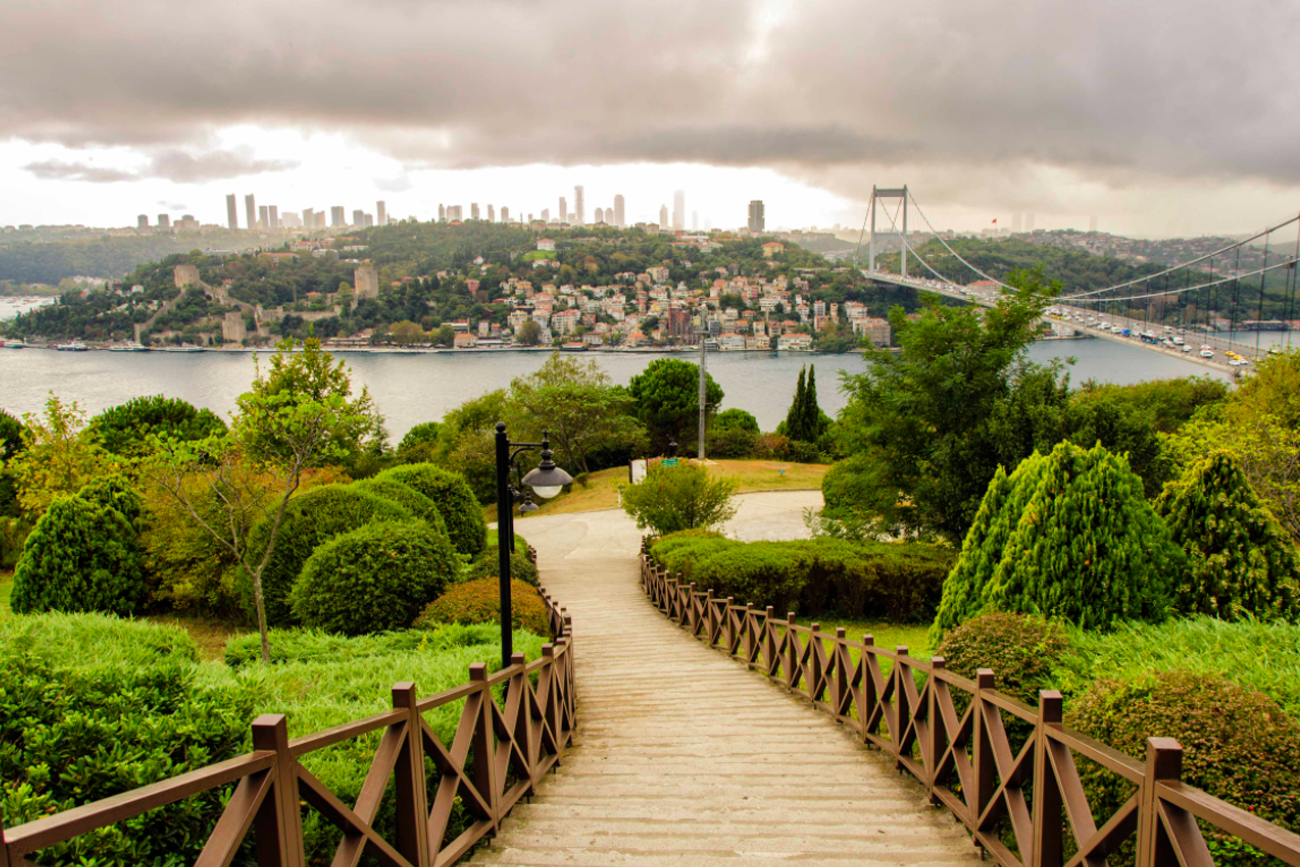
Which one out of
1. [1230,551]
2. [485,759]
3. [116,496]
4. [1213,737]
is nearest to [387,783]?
[485,759]

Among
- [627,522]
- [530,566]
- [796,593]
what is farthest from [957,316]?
[627,522]

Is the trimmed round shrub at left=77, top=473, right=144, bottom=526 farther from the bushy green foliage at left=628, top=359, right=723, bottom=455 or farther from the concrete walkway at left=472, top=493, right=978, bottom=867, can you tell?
the bushy green foliage at left=628, top=359, right=723, bottom=455

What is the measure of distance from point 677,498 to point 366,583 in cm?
1034

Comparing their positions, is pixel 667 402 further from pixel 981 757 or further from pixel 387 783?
pixel 387 783

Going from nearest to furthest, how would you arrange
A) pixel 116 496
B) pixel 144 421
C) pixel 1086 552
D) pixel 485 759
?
pixel 485 759 → pixel 1086 552 → pixel 116 496 → pixel 144 421

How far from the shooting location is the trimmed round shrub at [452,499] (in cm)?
1352

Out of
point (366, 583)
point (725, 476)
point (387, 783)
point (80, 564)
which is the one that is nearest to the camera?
point (387, 783)

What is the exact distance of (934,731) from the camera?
4129 millimetres

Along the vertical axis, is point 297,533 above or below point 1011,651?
below

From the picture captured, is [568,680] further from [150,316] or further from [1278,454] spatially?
[150,316]

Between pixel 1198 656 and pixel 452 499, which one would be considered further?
pixel 452 499

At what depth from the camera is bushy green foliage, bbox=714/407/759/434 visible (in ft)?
136

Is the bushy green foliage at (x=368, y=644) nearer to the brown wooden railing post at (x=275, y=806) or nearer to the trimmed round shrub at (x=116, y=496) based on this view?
the brown wooden railing post at (x=275, y=806)

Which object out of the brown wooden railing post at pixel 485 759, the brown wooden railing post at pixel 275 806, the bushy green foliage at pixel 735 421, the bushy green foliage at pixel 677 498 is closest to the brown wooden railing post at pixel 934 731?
the brown wooden railing post at pixel 485 759
